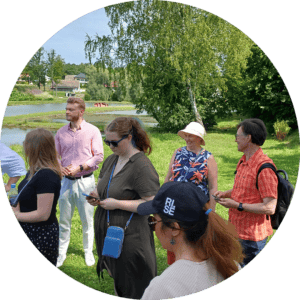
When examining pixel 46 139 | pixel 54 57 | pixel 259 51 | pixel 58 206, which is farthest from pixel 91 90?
pixel 259 51

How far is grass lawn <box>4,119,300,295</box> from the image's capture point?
121 inches

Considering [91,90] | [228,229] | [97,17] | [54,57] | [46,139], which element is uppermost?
[97,17]

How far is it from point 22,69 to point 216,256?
9.17ft

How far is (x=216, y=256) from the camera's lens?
1.99 meters

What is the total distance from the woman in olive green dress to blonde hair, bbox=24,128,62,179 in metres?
0.44

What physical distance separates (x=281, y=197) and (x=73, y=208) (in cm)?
199

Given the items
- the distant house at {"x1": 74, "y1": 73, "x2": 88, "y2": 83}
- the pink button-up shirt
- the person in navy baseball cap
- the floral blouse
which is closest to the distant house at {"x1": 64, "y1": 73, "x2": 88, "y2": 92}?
the distant house at {"x1": 74, "y1": 73, "x2": 88, "y2": 83}

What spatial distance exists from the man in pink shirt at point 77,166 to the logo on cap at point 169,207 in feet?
4.28

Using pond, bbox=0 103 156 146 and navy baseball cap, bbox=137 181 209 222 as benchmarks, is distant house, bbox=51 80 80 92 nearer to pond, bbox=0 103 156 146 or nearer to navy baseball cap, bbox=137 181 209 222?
pond, bbox=0 103 156 146

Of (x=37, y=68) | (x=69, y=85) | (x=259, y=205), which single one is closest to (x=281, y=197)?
(x=259, y=205)

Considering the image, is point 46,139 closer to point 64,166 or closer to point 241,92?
point 64,166

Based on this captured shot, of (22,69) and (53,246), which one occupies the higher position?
(22,69)

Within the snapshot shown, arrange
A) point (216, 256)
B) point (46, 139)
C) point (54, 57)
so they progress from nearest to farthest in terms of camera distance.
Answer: point (216, 256) → point (46, 139) → point (54, 57)

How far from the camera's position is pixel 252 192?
3.06 m
